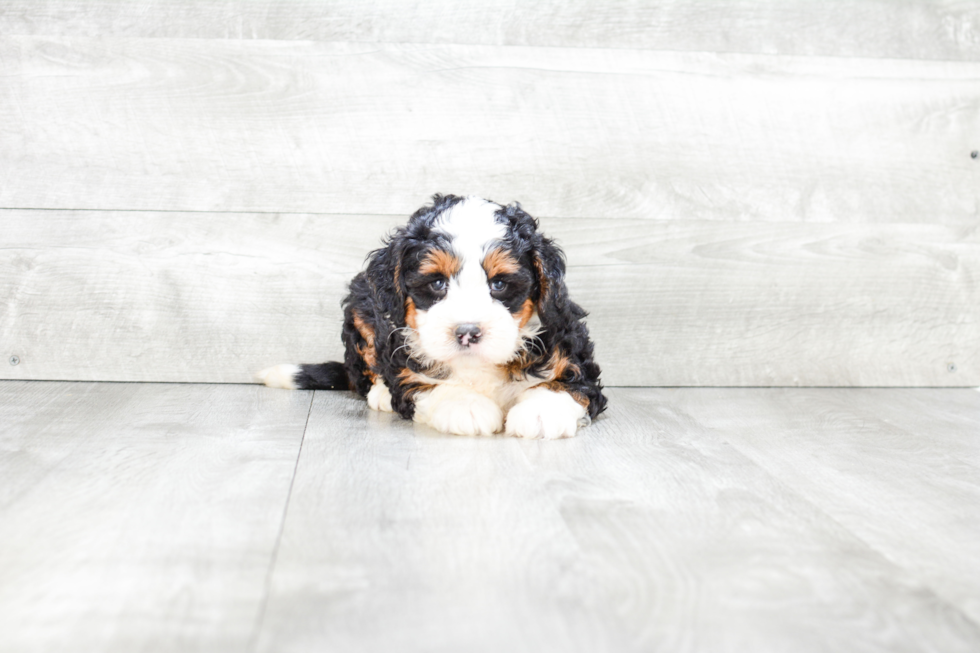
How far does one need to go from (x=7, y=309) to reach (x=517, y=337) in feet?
5.74

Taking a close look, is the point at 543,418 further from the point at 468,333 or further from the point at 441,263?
the point at 441,263

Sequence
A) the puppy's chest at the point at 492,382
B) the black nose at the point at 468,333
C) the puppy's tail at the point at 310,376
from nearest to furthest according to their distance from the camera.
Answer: the black nose at the point at 468,333 < the puppy's chest at the point at 492,382 < the puppy's tail at the point at 310,376

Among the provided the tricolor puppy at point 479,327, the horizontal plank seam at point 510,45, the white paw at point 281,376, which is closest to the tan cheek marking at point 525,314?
the tricolor puppy at point 479,327

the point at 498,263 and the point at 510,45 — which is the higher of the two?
the point at 510,45

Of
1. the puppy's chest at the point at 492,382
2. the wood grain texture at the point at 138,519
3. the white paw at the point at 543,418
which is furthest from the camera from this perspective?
the puppy's chest at the point at 492,382

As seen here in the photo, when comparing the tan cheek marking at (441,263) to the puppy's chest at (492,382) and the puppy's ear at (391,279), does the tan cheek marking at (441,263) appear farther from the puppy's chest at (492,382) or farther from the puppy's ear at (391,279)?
the puppy's chest at (492,382)

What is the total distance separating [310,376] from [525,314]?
0.90 meters

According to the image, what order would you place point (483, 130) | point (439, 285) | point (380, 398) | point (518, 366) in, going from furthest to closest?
point (483, 130)
point (380, 398)
point (518, 366)
point (439, 285)

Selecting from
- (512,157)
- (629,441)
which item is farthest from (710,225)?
(629,441)

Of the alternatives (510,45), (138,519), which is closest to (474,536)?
(138,519)

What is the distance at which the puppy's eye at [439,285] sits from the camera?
2.01 m

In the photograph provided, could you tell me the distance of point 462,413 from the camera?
206 centimetres

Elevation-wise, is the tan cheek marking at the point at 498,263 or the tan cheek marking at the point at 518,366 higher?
the tan cheek marking at the point at 498,263

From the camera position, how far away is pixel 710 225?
114 inches
